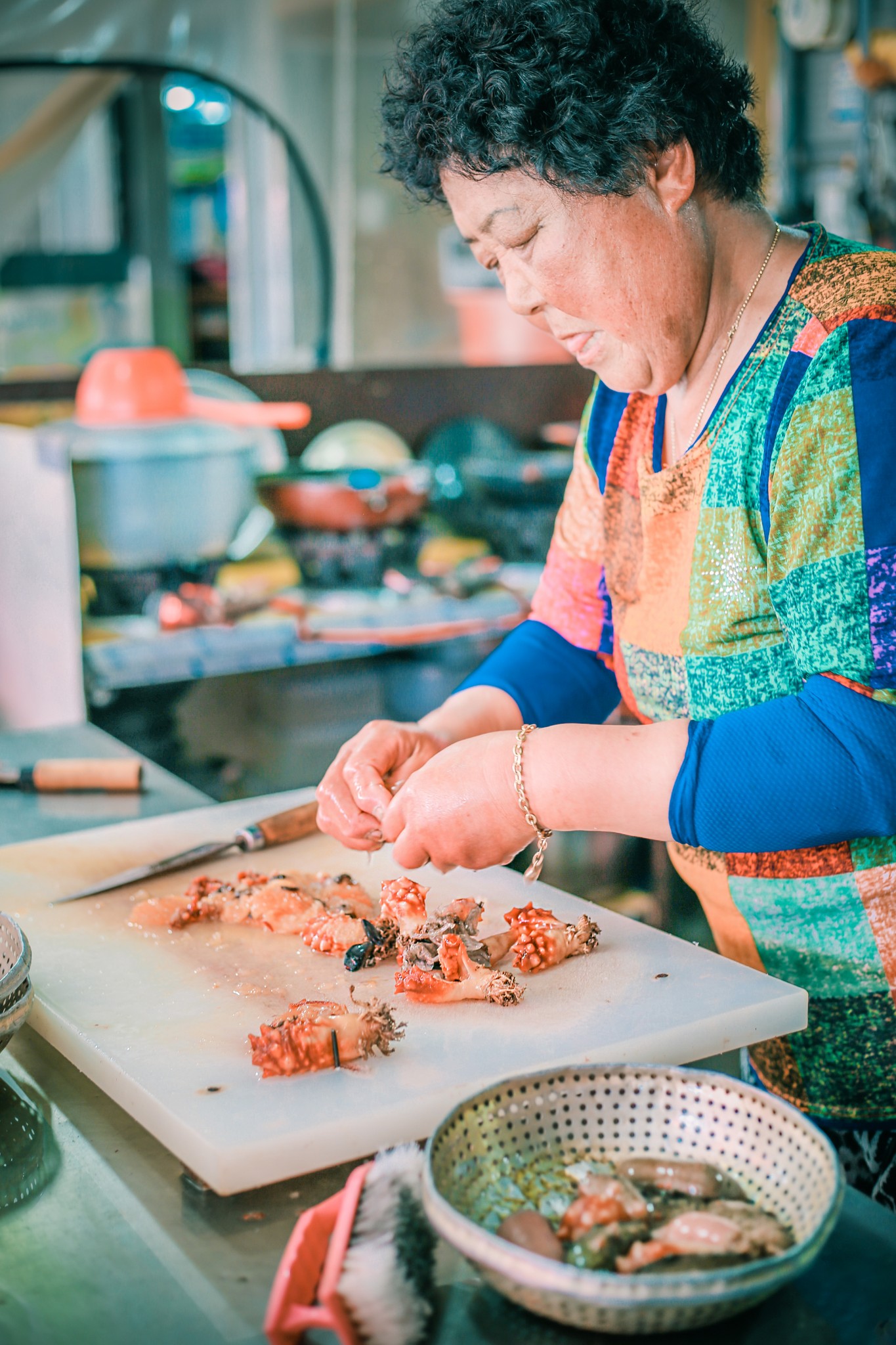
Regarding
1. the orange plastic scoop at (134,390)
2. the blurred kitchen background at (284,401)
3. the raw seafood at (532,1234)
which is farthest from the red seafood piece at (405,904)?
the orange plastic scoop at (134,390)

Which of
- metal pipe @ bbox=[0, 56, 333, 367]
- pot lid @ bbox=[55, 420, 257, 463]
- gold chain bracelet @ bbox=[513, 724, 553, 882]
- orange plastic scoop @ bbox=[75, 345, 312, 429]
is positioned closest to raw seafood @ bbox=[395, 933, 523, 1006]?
gold chain bracelet @ bbox=[513, 724, 553, 882]

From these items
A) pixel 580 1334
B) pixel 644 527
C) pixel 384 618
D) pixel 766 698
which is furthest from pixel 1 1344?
pixel 384 618

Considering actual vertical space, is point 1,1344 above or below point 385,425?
below

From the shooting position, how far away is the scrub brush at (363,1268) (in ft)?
2.79

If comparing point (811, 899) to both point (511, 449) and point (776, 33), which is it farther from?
point (776, 33)

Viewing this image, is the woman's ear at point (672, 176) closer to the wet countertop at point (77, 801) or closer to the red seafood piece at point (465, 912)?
the red seafood piece at point (465, 912)

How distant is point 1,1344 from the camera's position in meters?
0.88

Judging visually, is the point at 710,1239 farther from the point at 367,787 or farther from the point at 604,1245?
the point at 367,787

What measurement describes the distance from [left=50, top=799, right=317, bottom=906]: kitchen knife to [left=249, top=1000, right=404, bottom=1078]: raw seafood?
0.51 metres

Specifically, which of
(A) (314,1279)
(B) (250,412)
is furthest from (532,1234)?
(B) (250,412)

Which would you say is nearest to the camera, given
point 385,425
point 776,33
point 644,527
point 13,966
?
point 13,966

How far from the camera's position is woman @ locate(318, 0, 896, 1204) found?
4.06ft

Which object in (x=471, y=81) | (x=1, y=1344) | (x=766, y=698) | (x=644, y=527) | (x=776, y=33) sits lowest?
(x=1, y=1344)

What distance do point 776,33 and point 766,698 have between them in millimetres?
5247
